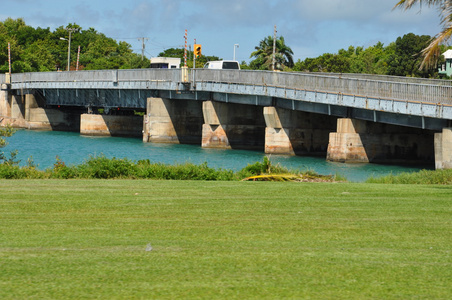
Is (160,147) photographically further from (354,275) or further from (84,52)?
(84,52)

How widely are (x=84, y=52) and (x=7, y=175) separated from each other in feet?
477

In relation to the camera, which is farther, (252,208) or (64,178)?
(64,178)

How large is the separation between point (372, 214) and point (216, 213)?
3454 millimetres

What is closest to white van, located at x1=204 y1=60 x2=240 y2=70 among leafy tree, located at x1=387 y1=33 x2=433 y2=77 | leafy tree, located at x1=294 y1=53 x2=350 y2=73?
leafy tree, located at x1=387 y1=33 x2=433 y2=77

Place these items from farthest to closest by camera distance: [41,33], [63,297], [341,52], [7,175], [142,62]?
[41,33] → [341,52] → [142,62] → [7,175] → [63,297]

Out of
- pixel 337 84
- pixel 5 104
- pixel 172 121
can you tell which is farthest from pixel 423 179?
pixel 5 104

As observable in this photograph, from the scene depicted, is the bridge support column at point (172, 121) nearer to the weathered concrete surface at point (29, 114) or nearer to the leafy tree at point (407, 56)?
the weathered concrete surface at point (29, 114)

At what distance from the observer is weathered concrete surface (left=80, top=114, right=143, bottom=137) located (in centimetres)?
9262

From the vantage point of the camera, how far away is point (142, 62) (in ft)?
465

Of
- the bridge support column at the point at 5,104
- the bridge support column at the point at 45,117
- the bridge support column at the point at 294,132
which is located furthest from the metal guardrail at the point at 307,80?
the bridge support column at the point at 5,104

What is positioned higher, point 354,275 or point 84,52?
point 84,52

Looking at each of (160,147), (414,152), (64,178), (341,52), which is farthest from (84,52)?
(64,178)

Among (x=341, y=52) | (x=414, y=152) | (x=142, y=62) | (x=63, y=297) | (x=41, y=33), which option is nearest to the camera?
(x=63, y=297)

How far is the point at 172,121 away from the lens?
80562 millimetres
